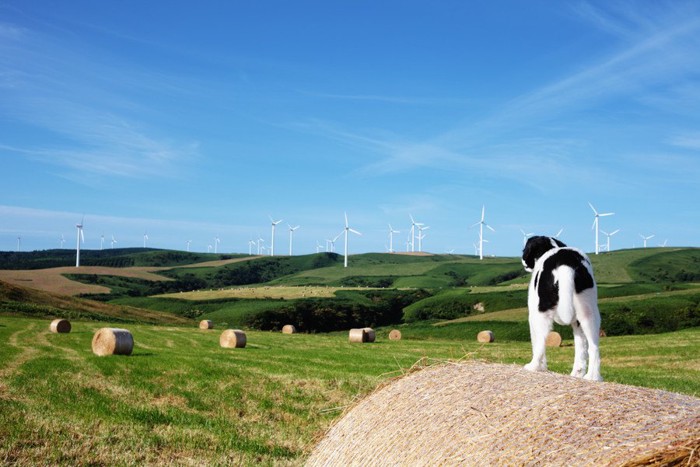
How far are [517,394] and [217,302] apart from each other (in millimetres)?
77556

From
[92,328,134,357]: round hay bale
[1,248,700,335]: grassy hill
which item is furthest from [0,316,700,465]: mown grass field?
[1,248,700,335]: grassy hill

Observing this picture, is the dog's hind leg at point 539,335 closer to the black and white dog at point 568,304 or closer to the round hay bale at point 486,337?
the black and white dog at point 568,304

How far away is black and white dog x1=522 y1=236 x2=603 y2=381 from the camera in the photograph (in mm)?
8688

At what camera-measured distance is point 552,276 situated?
8.80 meters

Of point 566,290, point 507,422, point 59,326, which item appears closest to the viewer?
point 507,422

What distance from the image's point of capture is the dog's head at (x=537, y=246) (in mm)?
9922

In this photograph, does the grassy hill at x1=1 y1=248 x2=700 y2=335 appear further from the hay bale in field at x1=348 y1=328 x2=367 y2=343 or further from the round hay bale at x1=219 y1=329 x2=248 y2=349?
the round hay bale at x1=219 y1=329 x2=248 y2=349

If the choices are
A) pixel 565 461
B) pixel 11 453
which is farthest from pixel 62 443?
pixel 565 461

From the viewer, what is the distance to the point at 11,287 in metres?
→ 56.9

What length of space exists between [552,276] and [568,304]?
41 cm

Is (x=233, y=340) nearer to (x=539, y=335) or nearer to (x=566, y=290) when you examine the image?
(x=539, y=335)

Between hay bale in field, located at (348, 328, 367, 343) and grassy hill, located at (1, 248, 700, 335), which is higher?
grassy hill, located at (1, 248, 700, 335)

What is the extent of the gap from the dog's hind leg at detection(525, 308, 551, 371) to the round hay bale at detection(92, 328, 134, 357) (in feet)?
56.5

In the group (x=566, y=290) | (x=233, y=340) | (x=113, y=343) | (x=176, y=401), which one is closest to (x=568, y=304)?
(x=566, y=290)
